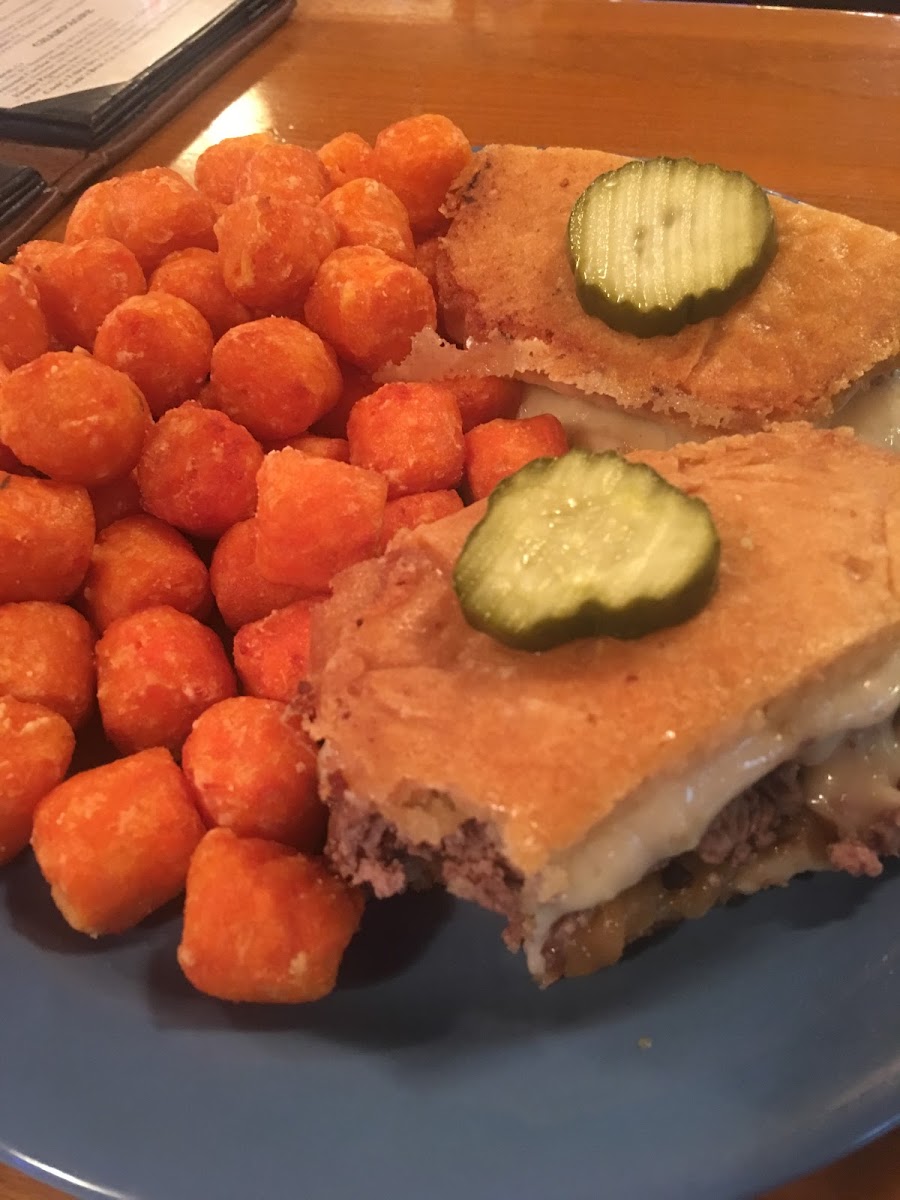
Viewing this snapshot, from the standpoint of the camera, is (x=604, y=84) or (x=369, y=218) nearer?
(x=369, y=218)

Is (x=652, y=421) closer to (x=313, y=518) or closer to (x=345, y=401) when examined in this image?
(x=345, y=401)

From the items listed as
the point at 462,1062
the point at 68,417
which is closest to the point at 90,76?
the point at 68,417

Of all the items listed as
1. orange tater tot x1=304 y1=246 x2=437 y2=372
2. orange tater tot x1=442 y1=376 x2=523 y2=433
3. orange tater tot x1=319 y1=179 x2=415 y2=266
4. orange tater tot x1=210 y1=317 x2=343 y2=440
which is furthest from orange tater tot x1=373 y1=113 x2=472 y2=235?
orange tater tot x1=210 y1=317 x2=343 y2=440

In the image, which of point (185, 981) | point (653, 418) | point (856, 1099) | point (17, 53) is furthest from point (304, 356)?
point (17, 53)

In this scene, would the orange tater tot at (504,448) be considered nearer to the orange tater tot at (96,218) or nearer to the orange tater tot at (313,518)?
the orange tater tot at (313,518)

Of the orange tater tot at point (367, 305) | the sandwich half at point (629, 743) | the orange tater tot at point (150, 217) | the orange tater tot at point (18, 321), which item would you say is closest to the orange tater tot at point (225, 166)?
the orange tater tot at point (150, 217)

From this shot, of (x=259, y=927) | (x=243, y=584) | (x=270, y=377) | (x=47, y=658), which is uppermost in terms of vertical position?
(x=270, y=377)

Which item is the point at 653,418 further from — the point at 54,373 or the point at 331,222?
the point at 54,373
